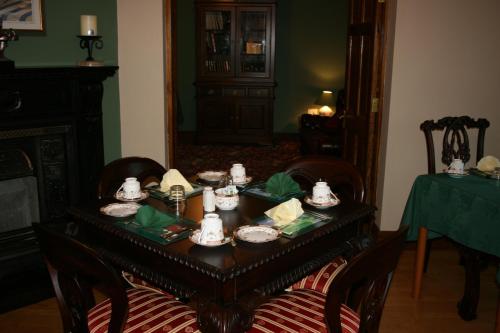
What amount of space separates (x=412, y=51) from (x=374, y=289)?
2465 mm

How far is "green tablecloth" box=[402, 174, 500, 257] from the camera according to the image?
262 centimetres

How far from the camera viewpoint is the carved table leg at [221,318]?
1651mm

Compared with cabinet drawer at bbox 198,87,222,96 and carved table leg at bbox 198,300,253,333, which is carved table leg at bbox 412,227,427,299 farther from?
cabinet drawer at bbox 198,87,222,96

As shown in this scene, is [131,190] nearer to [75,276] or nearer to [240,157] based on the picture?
[75,276]

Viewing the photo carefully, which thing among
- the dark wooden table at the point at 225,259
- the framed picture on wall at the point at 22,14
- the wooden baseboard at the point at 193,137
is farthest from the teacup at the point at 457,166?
the wooden baseboard at the point at 193,137

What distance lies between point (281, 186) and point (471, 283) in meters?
1.32

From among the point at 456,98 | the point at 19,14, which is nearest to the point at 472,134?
the point at 456,98

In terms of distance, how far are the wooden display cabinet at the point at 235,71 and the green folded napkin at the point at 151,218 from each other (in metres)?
5.70

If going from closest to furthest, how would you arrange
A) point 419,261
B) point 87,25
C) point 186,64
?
1. point 419,261
2. point 87,25
3. point 186,64

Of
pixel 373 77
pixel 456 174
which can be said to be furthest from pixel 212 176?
pixel 373 77

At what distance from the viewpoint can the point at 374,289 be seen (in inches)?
66.6

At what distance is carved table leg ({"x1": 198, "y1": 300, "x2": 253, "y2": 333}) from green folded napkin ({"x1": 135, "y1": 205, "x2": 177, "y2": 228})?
0.41 meters

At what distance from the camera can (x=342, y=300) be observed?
1753mm

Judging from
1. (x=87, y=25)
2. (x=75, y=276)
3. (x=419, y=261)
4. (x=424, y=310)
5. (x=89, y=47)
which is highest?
(x=87, y=25)
